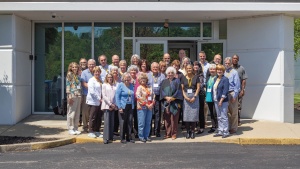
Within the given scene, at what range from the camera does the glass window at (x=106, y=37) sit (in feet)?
47.5

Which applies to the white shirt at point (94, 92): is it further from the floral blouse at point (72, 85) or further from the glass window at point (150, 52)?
the glass window at point (150, 52)

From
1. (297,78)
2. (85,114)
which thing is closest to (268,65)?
(85,114)

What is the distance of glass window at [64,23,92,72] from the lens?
569 inches

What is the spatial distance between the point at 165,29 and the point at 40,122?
5058mm

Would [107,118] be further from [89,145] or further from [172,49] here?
[172,49]

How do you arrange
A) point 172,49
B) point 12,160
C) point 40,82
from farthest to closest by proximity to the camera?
point 172,49 → point 40,82 → point 12,160

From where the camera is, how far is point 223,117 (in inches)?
422

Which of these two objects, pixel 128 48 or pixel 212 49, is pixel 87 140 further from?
pixel 212 49

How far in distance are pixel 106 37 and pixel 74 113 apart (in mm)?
4146

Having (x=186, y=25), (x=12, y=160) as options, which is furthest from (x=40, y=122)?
(x=186, y=25)

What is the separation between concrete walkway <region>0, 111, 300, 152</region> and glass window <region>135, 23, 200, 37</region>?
11.6 ft

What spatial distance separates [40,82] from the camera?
47.4 feet

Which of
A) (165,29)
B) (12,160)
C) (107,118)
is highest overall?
(165,29)

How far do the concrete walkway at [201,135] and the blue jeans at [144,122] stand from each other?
348 millimetres
